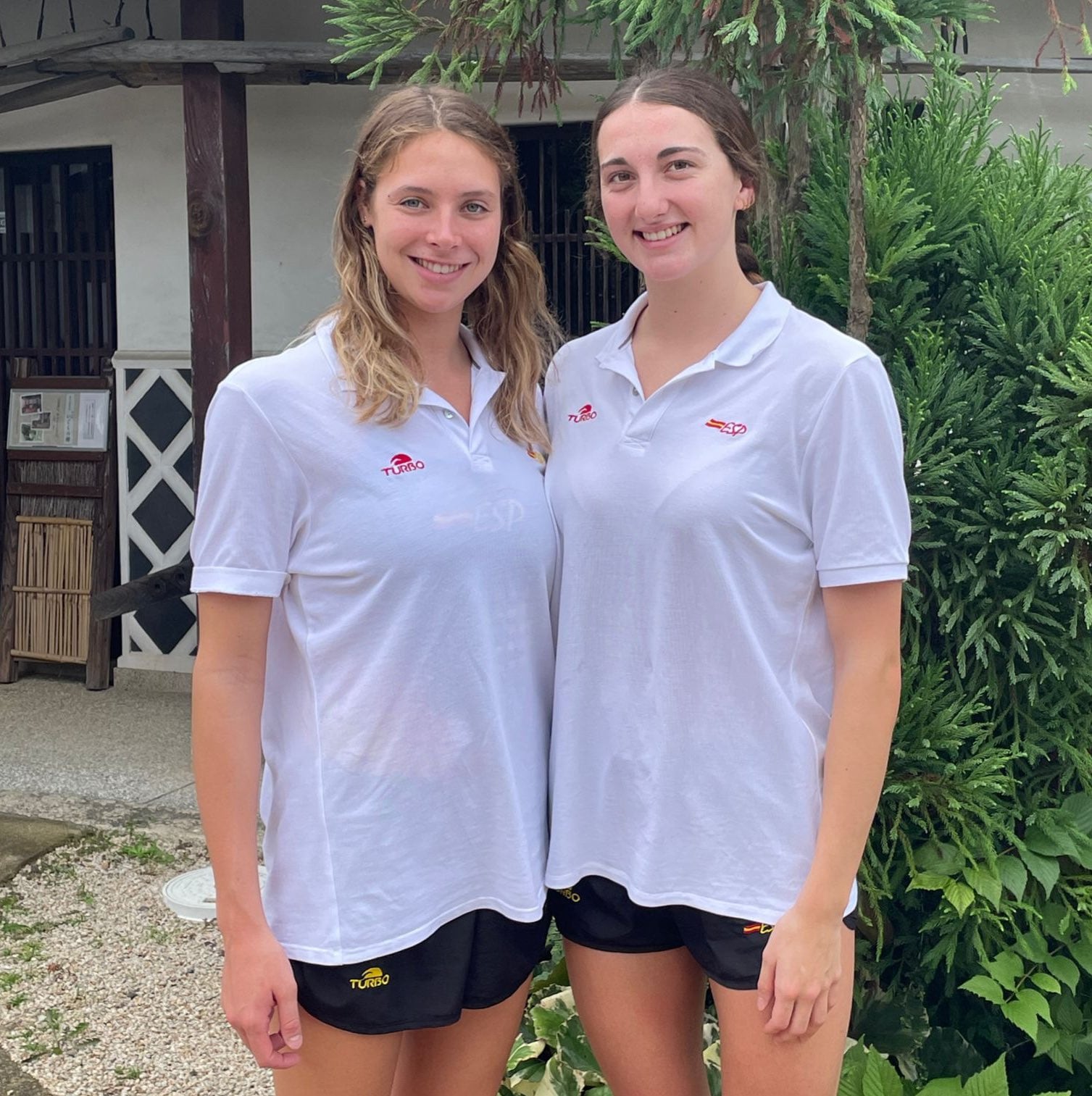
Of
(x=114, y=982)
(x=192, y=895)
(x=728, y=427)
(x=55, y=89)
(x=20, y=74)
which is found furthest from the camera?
(x=55, y=89)

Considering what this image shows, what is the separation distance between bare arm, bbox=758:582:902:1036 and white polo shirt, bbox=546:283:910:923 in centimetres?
4

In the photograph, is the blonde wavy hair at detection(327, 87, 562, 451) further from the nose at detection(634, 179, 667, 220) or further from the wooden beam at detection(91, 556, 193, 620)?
the wooden beam at detection(91, 556, 193, 620)

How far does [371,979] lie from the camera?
1.85m

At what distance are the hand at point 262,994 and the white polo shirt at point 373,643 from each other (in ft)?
0.16

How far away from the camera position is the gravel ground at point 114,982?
3.36m

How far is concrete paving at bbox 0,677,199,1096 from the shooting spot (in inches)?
197

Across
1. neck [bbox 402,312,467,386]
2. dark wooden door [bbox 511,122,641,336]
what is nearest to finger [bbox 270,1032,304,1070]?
neck [bbox 402,312,467,386]

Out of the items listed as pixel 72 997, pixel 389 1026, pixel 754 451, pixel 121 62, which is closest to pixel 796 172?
pixel 754 451

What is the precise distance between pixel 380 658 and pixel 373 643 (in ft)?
0.08

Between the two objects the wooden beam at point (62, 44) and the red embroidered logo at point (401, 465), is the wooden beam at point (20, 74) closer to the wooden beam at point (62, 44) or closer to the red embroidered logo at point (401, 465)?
the wooden beam at point (62, 44)

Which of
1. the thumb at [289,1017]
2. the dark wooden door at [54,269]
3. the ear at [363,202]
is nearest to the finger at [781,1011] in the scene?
the thumb at [289,1017]

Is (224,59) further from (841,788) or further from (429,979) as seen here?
(841,788)

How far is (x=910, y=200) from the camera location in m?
2.65

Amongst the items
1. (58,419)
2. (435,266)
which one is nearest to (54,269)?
(58,419)
